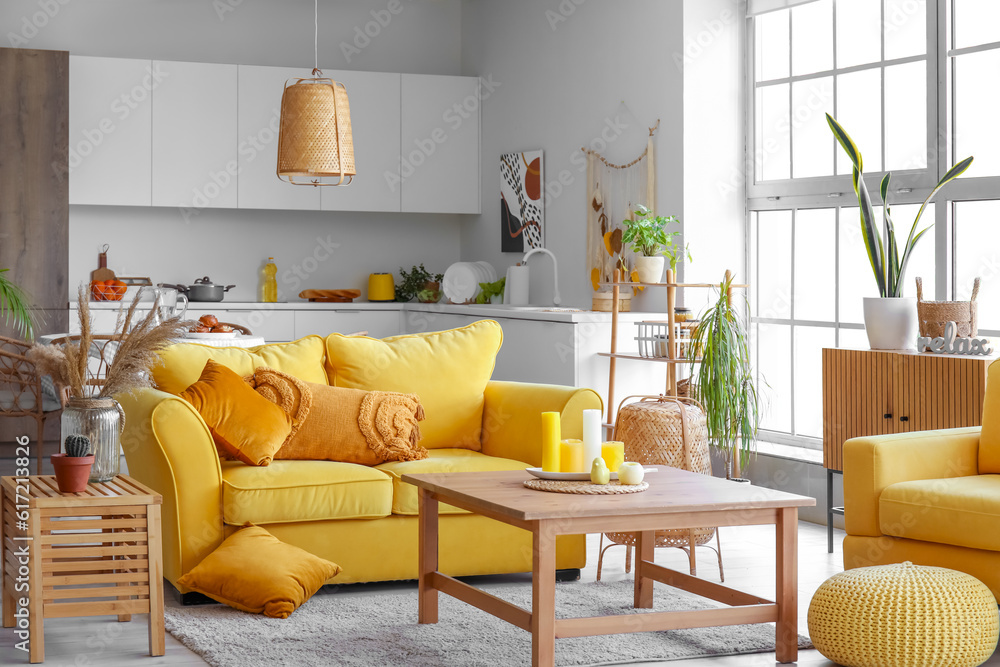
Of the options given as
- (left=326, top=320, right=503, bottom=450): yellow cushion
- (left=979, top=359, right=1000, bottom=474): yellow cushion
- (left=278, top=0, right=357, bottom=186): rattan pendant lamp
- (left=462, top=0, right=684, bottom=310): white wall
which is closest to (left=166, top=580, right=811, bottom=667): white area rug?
(left=326, top=320, right=503, bottom=450): yellow cushion

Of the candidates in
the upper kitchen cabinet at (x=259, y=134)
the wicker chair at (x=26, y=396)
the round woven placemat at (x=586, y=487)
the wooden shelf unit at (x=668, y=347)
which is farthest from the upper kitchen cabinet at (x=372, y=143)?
the round woven placemat at (x=586, y=487)

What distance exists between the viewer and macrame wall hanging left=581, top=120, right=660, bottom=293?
5973 mm

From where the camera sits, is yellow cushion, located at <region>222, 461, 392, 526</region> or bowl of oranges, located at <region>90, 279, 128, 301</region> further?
bowl of oranges, located at <region>90, 279, 128, 301</region>

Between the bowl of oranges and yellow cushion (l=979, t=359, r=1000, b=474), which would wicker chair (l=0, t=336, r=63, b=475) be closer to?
the bowl of oranges

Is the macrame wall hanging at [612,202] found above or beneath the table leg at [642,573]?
above

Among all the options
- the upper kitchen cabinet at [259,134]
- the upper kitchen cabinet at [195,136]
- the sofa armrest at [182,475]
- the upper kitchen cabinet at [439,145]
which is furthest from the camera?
the upper kitchen cabinet at [439,145]

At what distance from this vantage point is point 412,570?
380cm

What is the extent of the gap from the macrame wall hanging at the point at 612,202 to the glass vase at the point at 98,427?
316cm

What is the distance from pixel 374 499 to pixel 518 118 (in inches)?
161

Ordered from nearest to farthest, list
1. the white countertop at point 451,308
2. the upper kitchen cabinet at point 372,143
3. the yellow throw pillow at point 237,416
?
the yellow throw pillow at point 237,416
the white countertop at point 451,308
the upper kitchen cabinet at point 372,143

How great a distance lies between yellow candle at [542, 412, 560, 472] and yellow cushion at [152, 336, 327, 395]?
3.98ft

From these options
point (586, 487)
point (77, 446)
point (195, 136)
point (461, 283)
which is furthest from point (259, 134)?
point (586, 487)

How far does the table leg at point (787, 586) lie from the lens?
9.87 ft

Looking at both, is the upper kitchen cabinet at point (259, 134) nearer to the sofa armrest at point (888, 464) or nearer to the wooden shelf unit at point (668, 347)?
the wooden shelf unit at point (668, 347)
